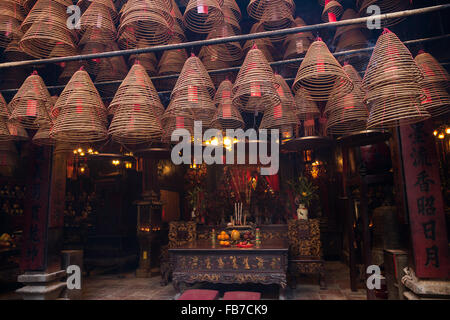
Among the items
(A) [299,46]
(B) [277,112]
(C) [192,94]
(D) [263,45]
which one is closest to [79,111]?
(C) [192,94]

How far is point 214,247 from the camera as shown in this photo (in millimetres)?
5289

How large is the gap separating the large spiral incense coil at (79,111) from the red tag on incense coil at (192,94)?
0.67 metres

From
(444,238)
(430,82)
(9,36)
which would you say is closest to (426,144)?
(444,238)

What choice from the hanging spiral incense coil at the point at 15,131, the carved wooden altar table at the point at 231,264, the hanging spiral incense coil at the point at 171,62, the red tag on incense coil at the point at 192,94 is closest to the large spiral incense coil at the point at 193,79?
the red tag on incense coil at the point at 192,94

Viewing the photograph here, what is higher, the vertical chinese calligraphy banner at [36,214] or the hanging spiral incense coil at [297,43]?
the hanging spiral incense coil at [297,43]

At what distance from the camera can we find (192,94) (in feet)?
7.62

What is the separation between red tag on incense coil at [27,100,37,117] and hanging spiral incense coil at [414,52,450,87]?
2897mm

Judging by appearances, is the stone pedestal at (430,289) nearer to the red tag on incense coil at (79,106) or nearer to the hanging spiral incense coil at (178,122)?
the hanging spiral incense coil at (178,122)

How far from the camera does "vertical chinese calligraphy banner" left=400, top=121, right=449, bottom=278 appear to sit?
3.04 metres

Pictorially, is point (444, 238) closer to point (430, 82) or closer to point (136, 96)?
point (430, 82)

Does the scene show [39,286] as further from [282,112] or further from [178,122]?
[282,112]

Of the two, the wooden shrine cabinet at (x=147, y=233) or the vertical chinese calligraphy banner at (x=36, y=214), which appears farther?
the wooden shrine cabinet at (x=147, y=233)

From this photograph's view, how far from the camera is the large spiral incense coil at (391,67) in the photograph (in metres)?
1.91
